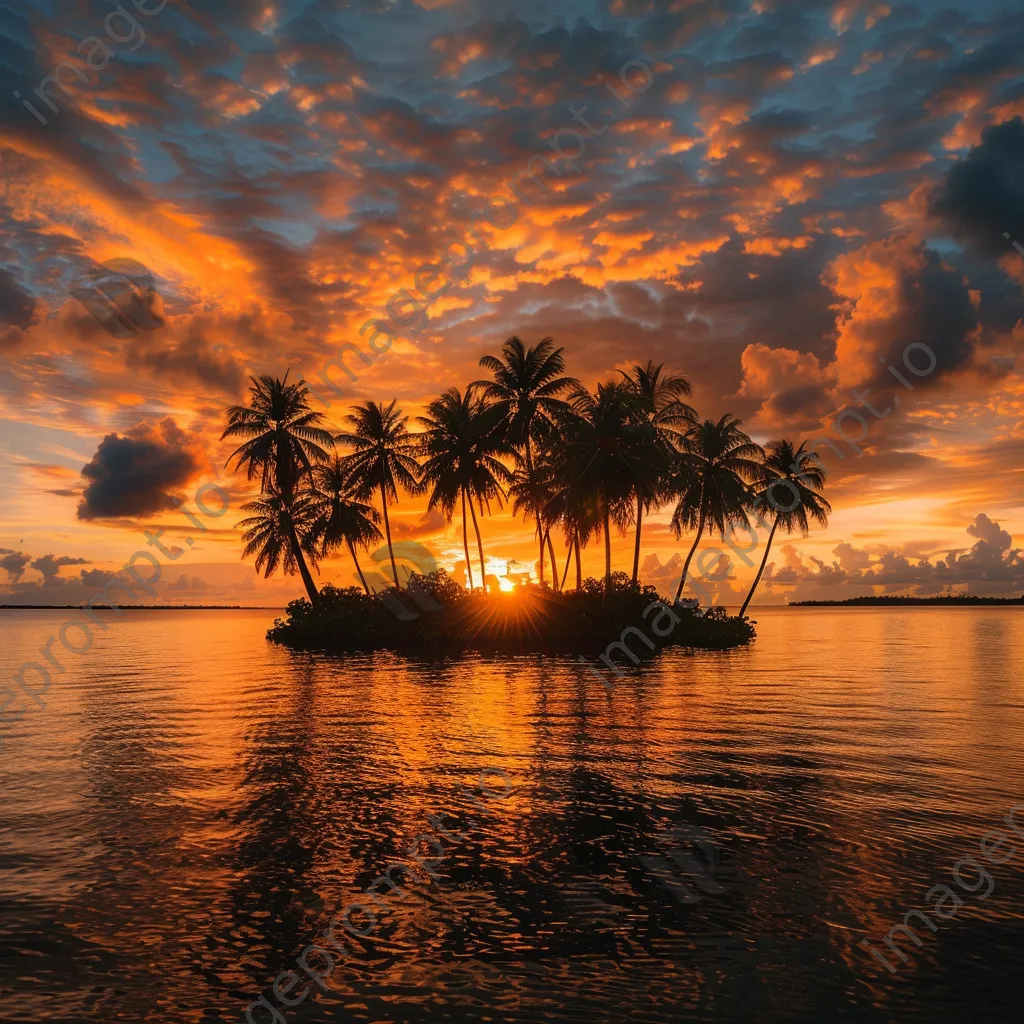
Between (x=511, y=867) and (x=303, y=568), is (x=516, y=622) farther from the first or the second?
(x=511, y=867)

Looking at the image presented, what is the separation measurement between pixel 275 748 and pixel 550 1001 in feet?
39.6

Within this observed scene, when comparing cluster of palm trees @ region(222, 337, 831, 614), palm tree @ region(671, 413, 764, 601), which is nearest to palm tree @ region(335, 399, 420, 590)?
cluster of palm trees @ region(222, 337, 831, 614)

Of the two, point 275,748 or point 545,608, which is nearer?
point 275,748

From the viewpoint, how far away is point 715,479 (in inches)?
2029

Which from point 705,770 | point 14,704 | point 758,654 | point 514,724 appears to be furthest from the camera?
point 758,654

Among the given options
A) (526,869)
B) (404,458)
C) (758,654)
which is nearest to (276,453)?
(404,458)

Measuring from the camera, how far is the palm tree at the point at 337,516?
189 ft

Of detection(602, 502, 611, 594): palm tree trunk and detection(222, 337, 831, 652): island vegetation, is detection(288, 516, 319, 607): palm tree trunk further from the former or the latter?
detection(602, 502, 611, 594): palm tree trunk

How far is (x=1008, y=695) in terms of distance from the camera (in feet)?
88.1

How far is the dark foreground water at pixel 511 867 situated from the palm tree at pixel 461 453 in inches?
1175

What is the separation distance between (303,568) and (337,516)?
636 centimetres

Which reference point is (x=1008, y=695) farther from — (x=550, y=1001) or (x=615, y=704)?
(x=550, y=1001)

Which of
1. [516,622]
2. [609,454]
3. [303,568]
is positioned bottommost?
[516,622]

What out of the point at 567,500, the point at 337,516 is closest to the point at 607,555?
the point at 567,500
